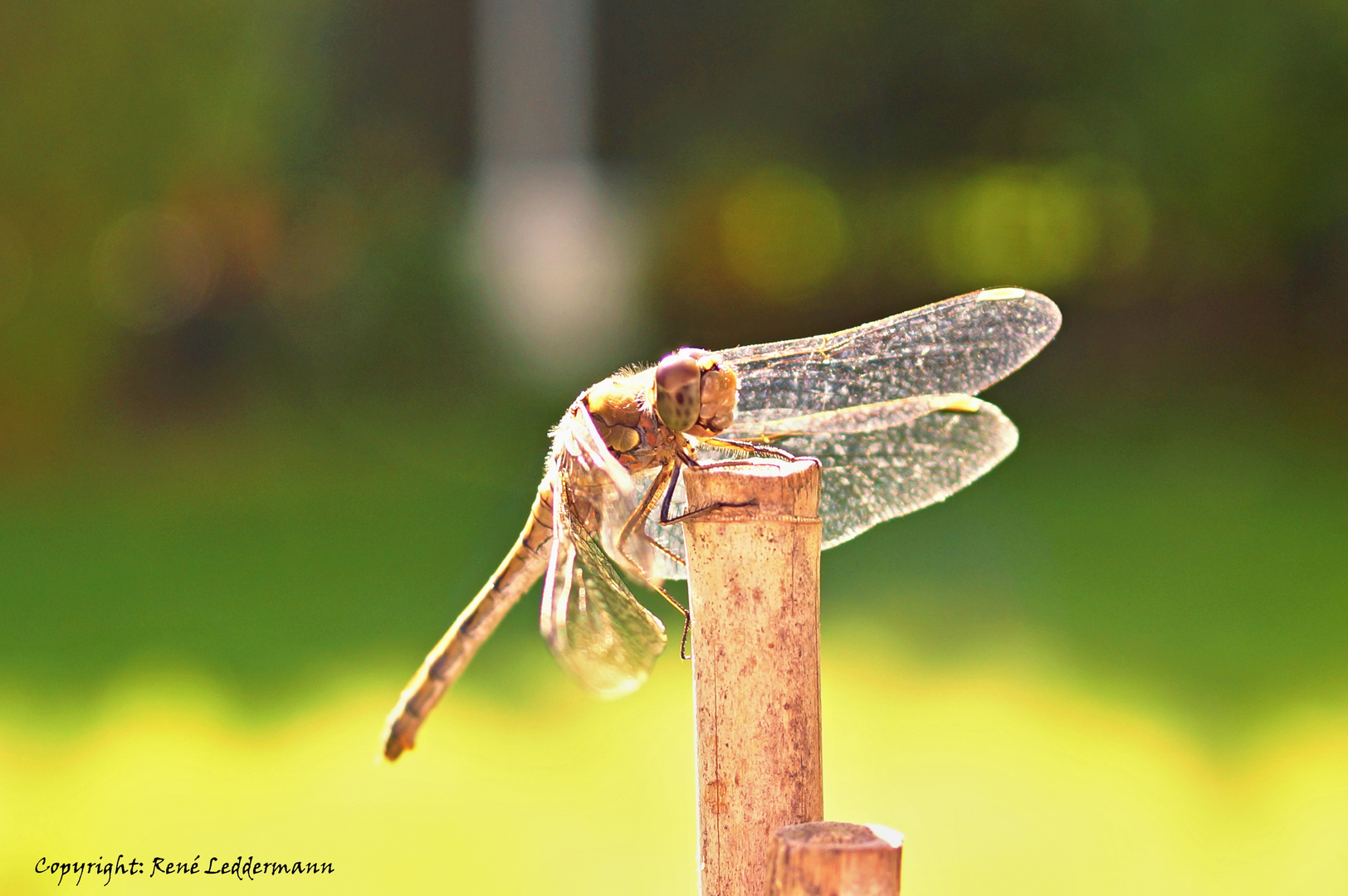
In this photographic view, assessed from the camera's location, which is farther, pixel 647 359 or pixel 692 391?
pixel 647 359

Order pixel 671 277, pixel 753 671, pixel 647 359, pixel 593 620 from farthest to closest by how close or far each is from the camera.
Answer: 1. pixel 671 277
2. pixel 647 359
3. pixel 593 620
4. pixel 753 671

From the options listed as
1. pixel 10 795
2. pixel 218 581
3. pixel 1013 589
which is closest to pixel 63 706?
pixel 10 795

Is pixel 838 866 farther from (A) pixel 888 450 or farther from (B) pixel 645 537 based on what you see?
(A) pixel 888 450

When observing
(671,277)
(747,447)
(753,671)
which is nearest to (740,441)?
(747,447)

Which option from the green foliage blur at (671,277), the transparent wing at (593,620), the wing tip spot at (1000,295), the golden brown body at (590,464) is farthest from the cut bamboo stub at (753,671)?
the green foliage blur at (671,277)

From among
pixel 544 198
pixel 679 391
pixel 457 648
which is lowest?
pixel 457 648

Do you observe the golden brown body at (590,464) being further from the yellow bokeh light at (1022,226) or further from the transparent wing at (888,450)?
the yellow bokeh light at (1022,226)
